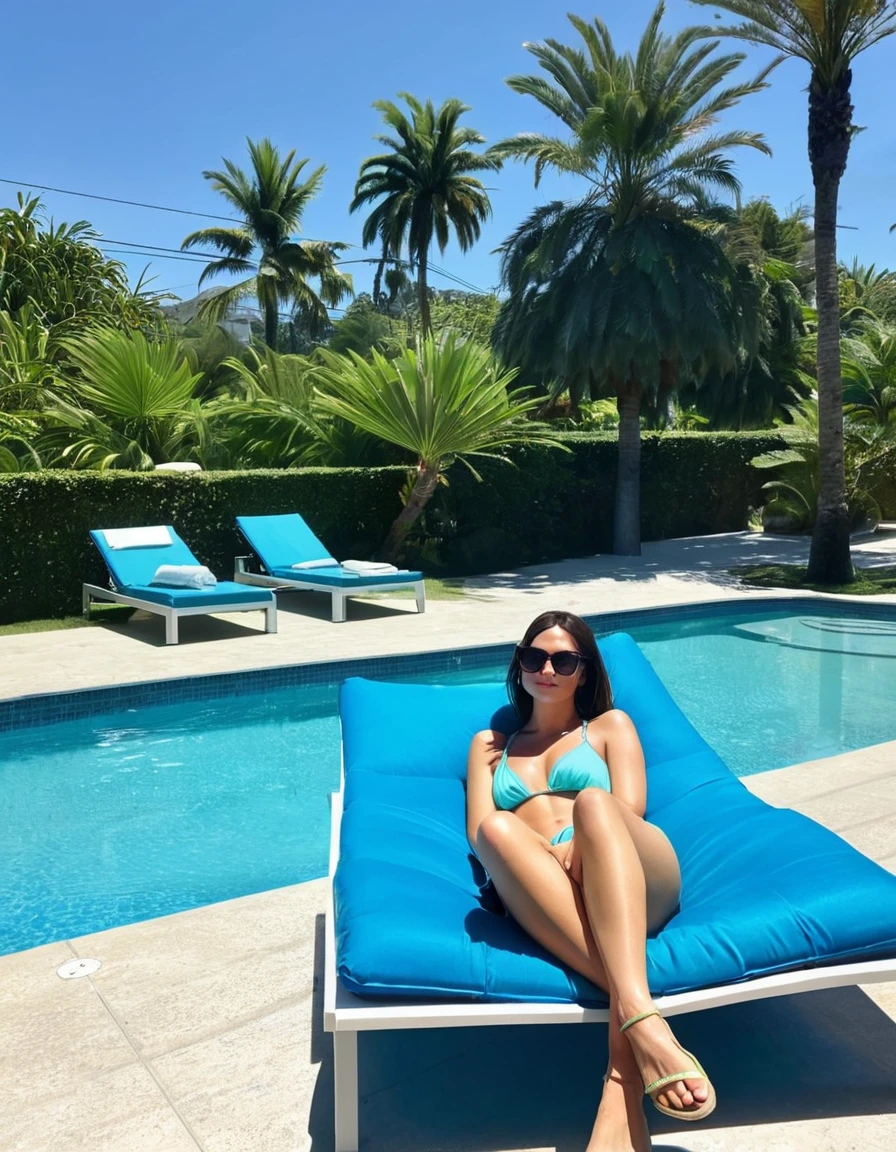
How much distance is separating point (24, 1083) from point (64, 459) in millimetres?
10385

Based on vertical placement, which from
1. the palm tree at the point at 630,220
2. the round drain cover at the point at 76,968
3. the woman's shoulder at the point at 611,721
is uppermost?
the palm tree at the point at 630,220

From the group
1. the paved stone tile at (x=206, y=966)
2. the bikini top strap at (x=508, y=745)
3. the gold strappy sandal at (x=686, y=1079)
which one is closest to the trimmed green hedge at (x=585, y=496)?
the paved stone tile at (x=206, y=966)

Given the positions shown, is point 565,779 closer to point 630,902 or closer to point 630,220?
point 630,902

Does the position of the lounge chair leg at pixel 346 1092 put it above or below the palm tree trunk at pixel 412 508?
below

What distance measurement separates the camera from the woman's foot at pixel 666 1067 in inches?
85.1

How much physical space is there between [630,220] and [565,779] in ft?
43.0

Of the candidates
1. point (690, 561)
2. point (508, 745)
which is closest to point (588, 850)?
point (508, 745)

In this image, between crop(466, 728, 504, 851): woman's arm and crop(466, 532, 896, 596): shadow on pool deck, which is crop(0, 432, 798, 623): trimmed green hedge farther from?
crop(466, 728, 504, 851): woman's arm

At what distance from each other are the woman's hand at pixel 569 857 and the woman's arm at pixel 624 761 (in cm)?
42

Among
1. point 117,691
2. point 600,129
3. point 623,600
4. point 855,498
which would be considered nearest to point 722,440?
point 855,498

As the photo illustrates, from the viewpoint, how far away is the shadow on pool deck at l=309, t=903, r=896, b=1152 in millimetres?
2459

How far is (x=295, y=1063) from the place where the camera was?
274 cm

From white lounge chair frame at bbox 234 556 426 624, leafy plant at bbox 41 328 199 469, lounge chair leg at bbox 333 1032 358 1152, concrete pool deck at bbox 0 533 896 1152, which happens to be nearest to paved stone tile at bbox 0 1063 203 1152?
concrete pool deck at bbox 0 533 896 1152

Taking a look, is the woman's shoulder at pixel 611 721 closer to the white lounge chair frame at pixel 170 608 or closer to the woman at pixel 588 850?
the woman at pixel 588 850
